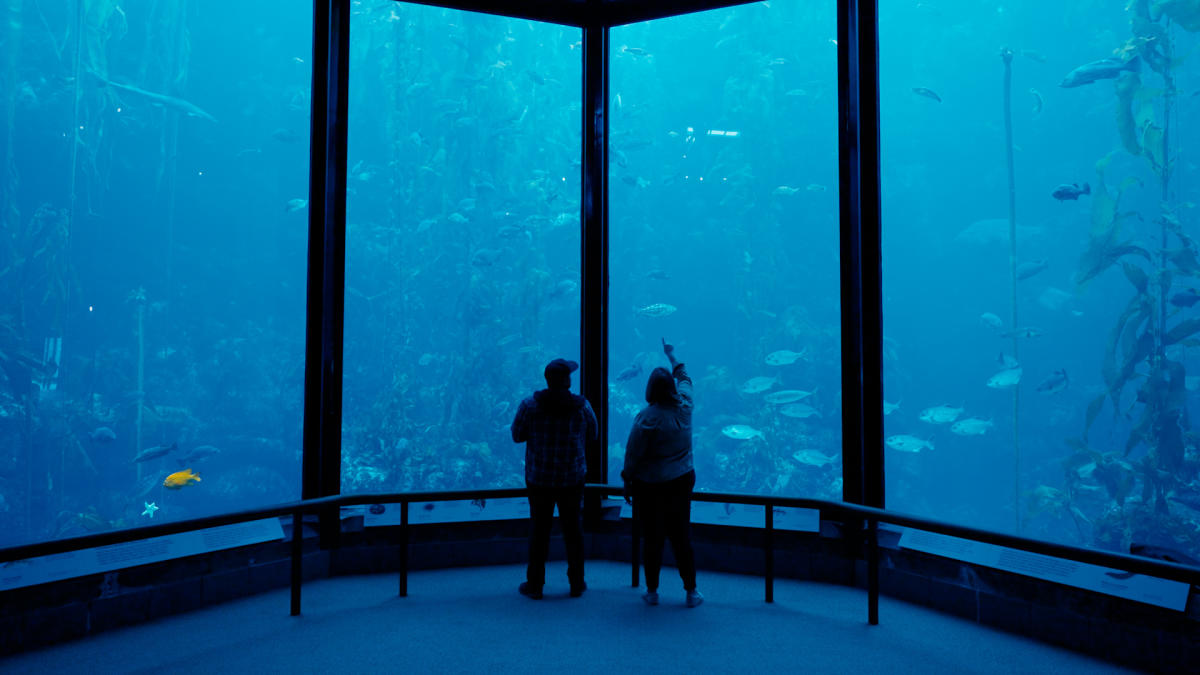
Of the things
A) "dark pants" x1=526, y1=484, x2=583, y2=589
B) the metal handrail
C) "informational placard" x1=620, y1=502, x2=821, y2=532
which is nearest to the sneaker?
"dark pants" x1=526, y1=484, x2=583, y2=589

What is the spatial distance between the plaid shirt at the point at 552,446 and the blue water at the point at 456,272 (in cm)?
1964

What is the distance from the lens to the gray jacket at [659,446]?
404cm

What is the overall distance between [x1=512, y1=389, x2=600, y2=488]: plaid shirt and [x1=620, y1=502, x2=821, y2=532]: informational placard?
79cm

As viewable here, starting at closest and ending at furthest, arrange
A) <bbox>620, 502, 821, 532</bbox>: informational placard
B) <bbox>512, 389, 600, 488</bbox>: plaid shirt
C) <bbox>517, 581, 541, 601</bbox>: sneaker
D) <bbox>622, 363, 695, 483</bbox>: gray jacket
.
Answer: <bbox>622, 363, 695, 483</bbox>: gray jacket
<bbox>512, 389, 600, 488</bbox>: plaid shirt
<bbox>517, 581, 541, 601</bbox>: sneaker
<bbox>620, 502, 821, 532</bbox>: informational placard

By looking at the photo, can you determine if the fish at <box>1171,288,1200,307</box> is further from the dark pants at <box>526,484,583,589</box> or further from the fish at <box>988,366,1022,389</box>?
the dark pants at <box>526,484,583,589</box>

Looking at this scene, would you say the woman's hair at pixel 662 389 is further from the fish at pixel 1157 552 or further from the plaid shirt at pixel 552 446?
the fish at pixel 1157 552

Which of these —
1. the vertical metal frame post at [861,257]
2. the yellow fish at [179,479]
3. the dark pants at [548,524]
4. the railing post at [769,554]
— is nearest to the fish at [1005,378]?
the vertical metal frame post at [861,257]

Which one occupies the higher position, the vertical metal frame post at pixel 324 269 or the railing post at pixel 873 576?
the vertical metal frame post at pixel 324 269

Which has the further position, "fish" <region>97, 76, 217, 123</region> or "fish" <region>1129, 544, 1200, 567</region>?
"fish" <region>97, 76, 217, 123</region>

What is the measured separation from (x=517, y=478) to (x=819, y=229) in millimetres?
27224

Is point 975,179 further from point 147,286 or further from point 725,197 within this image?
point 147,286

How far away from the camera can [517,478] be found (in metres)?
30.3

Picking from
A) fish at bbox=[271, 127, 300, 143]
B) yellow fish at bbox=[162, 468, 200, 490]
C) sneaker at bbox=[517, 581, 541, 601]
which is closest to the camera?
sneaker at bbox=[517, 581, 541, 601]

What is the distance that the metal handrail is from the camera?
2.71 metres
